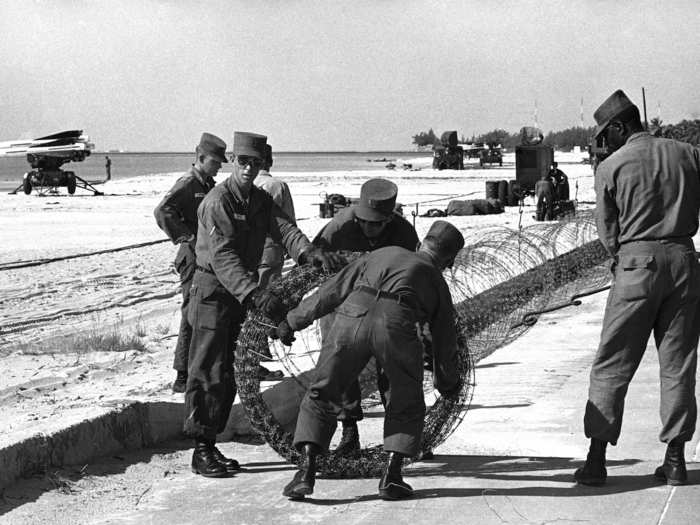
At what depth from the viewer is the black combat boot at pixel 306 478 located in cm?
640

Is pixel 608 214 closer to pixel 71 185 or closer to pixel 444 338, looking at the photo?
pixel 444 338

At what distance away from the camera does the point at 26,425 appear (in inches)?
298

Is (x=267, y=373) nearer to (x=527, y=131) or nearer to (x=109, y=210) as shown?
(x=109, y=210)

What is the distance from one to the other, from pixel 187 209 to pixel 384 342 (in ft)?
12.4

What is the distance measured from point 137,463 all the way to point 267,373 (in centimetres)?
190

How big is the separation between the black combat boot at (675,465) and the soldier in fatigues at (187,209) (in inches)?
157

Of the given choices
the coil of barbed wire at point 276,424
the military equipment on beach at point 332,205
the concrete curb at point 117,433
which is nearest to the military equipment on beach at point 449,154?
the military equipment on beach at point 332,205

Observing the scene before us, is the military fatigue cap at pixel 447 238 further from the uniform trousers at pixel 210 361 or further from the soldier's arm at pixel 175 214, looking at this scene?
the soldier's arm at pixel 175 214

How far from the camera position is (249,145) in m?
7.40

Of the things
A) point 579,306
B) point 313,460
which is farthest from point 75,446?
point 579,306

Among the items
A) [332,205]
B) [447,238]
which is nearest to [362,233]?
[447,238]

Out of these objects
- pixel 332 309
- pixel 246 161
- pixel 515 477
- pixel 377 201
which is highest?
pixel 246 161

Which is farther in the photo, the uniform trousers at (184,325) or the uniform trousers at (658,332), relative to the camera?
the uniform trousers at (184,325)

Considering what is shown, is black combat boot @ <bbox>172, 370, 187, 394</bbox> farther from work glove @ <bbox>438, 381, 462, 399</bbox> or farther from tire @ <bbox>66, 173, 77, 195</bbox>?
tire @ <bbox>66, 173, 77, 195</bbox>
